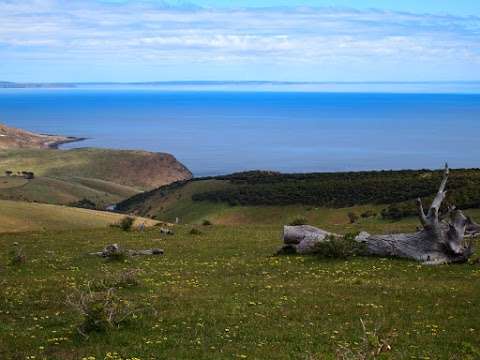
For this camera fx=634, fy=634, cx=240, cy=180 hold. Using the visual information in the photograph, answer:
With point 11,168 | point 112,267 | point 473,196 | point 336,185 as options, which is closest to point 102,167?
point 11,168

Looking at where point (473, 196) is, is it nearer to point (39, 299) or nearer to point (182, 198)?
point (39, 299)

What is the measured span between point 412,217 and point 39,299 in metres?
34.8

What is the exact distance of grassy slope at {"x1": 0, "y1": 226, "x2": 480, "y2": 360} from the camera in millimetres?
12992

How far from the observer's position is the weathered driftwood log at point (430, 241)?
2305cm

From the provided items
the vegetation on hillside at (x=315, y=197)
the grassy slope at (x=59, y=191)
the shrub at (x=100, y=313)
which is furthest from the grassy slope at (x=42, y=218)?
the grassy slope at (x=59, y=191)

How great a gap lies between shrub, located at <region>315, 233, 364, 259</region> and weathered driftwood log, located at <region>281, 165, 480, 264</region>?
0.92 ft

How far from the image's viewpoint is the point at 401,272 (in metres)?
21.5

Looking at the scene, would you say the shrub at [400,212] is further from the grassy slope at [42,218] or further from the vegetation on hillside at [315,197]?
the grassy slope at [42,218]

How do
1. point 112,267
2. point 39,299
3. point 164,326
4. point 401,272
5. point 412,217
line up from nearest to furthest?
point 164,326 < point 39,299 < point 401,272 < point 112,267 < point 412,217

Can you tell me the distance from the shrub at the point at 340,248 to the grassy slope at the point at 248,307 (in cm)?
43

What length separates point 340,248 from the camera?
24344 mm

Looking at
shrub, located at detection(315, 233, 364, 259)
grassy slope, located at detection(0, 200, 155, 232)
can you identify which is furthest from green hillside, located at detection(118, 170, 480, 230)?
shrub, located at detection(315, 233, 364, 259)

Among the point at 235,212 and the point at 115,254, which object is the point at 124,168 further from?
the point at 115,254

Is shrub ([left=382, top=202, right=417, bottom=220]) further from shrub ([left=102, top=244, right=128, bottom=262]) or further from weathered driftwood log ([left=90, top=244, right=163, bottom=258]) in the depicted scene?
shrub ([left=102, top=244, right=128, bottom=262])
